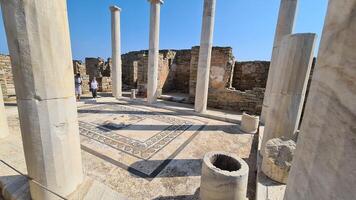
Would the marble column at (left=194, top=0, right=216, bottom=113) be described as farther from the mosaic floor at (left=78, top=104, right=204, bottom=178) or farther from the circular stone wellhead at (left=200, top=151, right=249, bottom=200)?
the circular stone wellhead at (left=200, top=151, right=249, bottom=200)

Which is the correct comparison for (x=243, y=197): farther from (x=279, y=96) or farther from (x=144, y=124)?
(x=144, y=124)

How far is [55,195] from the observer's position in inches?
79.0

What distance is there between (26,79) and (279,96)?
4165 mm

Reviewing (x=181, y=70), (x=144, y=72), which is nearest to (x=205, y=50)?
(x=144, y=72)

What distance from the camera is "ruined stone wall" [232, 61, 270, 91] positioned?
34.1 ft

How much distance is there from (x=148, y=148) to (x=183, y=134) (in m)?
1.41

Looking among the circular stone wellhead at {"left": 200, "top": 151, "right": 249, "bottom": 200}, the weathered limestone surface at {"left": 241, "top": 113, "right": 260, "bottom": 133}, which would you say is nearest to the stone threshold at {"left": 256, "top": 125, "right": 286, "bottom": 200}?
the circular stone wellhead at {"left": 200, "top": 151, "right": 249, "bottom": 200}

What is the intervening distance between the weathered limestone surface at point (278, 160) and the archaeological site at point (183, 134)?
0.05 feet

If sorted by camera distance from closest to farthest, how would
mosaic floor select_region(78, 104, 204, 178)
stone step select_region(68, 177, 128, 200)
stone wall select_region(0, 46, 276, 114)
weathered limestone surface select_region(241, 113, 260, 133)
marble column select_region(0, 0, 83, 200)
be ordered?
marble column select_region(0, 0, 83, 200) < stone step select_region(68, 177, 128, 200) < mosaic floor select_region(78, 104, 204, 178) < weathered limestone surface select_region(241, 113, 260, 133) < stone wall select_region(0, 46, 276, 114)

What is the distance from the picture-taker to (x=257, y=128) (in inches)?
232

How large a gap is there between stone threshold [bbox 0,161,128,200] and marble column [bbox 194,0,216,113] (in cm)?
569

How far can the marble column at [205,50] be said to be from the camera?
6613 millimetres

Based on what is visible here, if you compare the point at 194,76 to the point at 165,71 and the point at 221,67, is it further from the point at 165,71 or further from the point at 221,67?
the point at 165,71

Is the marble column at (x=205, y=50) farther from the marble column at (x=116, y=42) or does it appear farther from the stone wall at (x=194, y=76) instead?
the marble column at (x=116, y=42)
